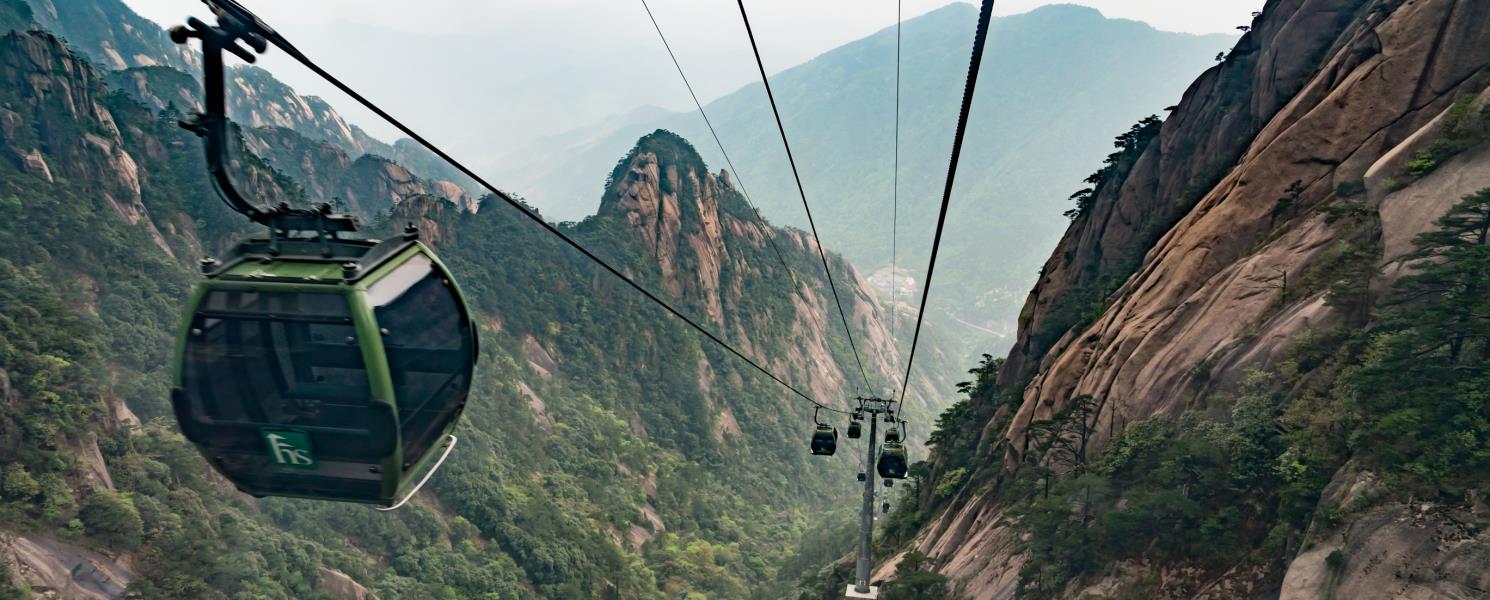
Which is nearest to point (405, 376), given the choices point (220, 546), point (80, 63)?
point (220, 546)

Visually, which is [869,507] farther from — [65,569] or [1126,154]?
[65,569]

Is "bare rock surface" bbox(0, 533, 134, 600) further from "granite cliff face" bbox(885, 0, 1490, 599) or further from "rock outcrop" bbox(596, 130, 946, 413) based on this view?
"rock outcrop" bbox(596, 130, 946, 413)

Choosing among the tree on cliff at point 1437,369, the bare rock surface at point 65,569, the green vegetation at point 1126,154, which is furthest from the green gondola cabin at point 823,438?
the bare rock surface at point 65,569

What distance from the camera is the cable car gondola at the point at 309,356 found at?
715cm

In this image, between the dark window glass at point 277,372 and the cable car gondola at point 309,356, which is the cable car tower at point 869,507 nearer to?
the cable car gondola at point 309,356

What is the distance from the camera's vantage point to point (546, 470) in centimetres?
8494

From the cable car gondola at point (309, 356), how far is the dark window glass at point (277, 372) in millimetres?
11

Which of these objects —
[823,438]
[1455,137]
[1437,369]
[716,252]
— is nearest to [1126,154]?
[1455,137]

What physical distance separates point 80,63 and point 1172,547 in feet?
320

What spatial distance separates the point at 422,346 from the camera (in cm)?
789

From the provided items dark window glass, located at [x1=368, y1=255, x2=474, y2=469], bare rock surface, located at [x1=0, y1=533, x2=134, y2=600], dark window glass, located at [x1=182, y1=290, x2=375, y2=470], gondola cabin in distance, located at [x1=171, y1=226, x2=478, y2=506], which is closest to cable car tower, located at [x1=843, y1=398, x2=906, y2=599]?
dark window glass, located at [x1=368, y1=255, x2=474, y2=469]

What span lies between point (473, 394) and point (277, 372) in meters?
78.9

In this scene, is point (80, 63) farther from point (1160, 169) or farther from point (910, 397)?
point (910, 397)

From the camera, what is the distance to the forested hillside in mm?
48188
